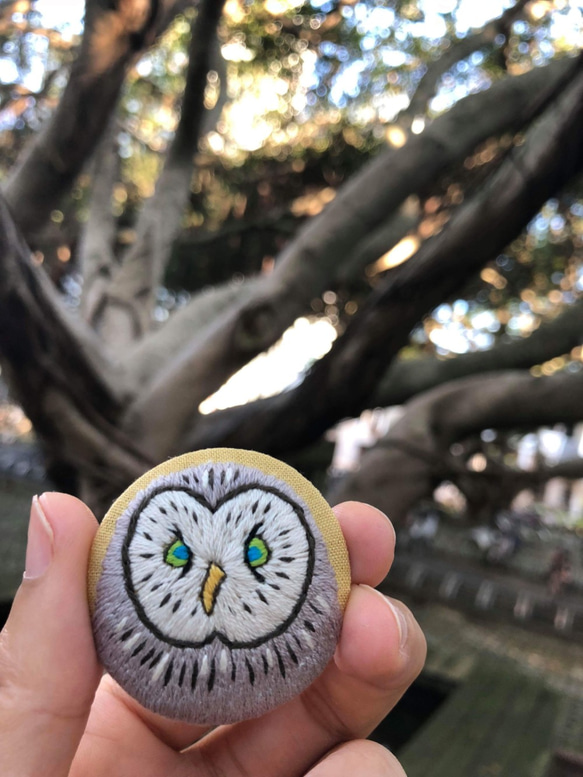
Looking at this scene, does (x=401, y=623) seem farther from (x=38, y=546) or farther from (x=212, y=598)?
(x=38, y=546)

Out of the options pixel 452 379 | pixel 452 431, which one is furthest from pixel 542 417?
pixel 452 379

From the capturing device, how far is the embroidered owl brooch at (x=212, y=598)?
2.32 ft

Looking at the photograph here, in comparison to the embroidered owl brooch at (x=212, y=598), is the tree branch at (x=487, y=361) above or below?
below

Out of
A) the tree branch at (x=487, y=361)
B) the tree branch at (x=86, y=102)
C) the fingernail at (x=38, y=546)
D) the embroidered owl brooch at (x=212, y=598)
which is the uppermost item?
the tree branch at (x=86, y=102)

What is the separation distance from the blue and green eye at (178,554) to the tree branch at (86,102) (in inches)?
79.1

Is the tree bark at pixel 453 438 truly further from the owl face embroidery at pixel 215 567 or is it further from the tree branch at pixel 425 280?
the owl face embroidery at pixel 215 567

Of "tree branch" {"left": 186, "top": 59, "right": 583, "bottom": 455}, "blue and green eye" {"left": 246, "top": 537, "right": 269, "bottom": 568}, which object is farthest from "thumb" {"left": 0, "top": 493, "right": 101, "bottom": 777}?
"tree branch" {"left": 186, "top": 59, "right": 583, "bottom": 455}

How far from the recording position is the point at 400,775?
77 centimetres

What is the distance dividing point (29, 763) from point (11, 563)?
438cm

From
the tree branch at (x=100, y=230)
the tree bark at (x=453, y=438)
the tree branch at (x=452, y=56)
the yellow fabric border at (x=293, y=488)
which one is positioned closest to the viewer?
the yellow fabric border at (x=293, y=488)

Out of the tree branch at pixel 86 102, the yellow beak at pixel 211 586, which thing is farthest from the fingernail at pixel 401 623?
the tree branch at pixel 86 102

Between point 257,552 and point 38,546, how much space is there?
29 cm

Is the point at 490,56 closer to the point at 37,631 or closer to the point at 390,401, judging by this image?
the point at 390,401

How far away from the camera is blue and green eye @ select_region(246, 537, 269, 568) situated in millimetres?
735
